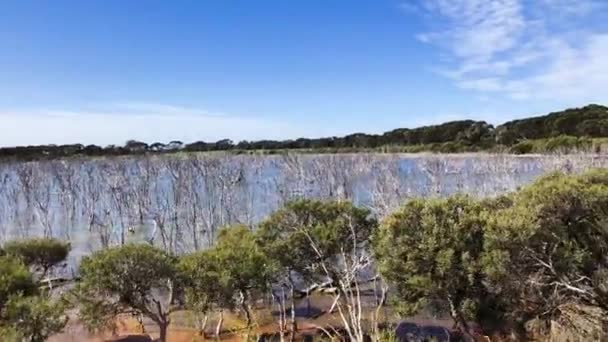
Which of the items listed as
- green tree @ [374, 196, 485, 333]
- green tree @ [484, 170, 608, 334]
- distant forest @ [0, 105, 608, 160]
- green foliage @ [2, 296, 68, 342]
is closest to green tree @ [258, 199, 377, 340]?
green tree @ [374, 196, 485, 333]

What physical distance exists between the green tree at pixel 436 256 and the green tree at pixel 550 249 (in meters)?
0.52

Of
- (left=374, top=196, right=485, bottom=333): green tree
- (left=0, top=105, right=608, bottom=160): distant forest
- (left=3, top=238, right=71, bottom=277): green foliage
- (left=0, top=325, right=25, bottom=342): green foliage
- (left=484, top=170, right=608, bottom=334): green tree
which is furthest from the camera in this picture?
(left=0, top=105, right=608, bottom=160): distant forest

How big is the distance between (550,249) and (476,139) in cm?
6710

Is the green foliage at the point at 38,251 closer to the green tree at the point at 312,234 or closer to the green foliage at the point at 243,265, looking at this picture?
the green foliage at the point at 243,265

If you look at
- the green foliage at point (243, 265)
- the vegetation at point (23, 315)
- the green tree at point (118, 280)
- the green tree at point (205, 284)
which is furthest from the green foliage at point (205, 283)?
the vegetation at point (23, 315)

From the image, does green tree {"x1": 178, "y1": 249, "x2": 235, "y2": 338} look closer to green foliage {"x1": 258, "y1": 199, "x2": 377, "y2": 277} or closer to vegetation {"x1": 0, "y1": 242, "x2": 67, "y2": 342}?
green foliage {"x1": 258, "y1": 199, "x2": 377, "y2": 277}

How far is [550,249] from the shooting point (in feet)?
46.1

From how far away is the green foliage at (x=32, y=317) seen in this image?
12.6m

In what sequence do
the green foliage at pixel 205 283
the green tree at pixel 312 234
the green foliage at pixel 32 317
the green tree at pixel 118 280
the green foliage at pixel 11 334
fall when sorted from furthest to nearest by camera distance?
the green tree at pixel 312 234 → the green foliage at pixel 205 283 → the green tree at pixel 118 280 → the green foliage at pixel 32 317 → the green foliage at pixel 11 334

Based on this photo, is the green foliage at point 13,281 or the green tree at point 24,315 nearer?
the green tree at point 24,315

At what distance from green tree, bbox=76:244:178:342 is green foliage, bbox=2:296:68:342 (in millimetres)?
1546

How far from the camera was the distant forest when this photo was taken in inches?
2454

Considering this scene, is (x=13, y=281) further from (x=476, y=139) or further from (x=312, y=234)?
(x=476, y=139)

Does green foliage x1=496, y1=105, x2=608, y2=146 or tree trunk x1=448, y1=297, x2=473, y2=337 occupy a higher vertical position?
green foliage x1=496, y1=105, x2=608, y2=146
